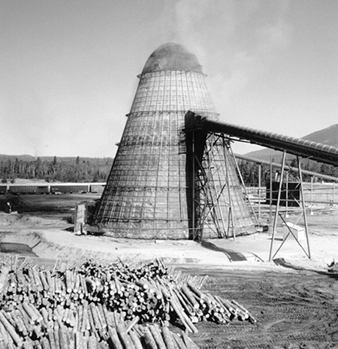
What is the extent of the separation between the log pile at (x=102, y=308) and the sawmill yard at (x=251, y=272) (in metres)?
0.88

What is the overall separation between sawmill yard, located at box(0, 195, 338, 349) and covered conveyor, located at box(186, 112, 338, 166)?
6.58m

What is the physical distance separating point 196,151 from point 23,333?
23.4 meters

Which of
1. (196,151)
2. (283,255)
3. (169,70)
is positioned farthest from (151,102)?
(283,255)

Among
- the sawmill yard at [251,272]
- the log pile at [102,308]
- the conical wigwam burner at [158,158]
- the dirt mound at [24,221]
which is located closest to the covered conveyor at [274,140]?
the conical wigwam burner at [158,158]

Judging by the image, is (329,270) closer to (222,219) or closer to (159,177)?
(222,219)

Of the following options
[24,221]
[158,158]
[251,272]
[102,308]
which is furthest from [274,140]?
[24,221]

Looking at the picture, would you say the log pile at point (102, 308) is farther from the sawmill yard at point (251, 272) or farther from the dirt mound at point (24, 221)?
the dirt mound at point (24, 221)

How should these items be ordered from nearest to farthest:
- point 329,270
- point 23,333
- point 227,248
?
1. point 23,333
2. point 329,270
3. point 227,248

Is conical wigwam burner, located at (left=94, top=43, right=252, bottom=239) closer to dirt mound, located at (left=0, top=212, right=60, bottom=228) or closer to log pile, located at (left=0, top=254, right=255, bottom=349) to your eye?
dirt mound, located at (left=0, top=212, right=60, bottom=228)

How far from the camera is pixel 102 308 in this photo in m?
16.1

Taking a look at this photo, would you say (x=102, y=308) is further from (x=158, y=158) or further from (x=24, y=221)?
(x=24, y=221)

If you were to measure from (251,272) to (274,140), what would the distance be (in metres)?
8.37

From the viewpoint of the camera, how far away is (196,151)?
114 feet

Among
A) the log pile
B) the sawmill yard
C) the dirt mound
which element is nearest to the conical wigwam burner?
the sawmill yard
